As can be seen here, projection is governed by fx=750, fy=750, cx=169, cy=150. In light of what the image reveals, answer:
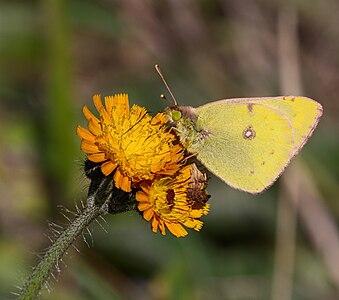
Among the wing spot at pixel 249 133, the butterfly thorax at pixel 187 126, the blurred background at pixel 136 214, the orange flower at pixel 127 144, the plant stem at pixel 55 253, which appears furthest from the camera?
the blurred background at pixel 136 214

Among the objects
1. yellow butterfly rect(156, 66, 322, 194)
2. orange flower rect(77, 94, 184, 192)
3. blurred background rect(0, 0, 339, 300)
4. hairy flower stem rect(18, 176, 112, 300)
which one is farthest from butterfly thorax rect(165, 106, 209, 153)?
blurred background rect(0, 0, 339, 300)

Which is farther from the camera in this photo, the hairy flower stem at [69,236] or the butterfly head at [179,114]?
the butterfly head at [179,114]

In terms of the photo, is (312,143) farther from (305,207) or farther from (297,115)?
(297,115)

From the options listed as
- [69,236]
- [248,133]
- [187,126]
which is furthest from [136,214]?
[69,236]

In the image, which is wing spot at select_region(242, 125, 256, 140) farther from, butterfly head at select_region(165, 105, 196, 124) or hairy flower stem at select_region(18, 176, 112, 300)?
hairy flower stem at select_region(18, 176, 112, 300)

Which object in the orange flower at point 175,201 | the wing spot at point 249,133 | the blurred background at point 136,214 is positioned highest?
the wing spot at point 249,133

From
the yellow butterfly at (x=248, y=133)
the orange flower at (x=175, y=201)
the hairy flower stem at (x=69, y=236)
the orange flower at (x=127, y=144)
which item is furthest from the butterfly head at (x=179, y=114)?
the hairy flower stem at (x=69, y=236)

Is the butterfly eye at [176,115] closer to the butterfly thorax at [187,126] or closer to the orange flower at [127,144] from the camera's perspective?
the butterfly thorax at [187,126]
